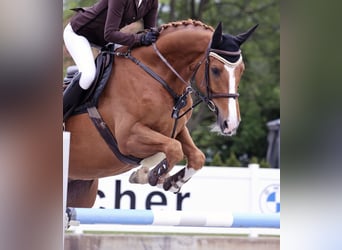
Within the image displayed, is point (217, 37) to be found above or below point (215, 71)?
above

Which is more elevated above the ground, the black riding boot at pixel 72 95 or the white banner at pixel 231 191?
the black riding boot at pixel 72 95

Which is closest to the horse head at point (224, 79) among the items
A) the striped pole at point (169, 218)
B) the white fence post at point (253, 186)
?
the striped pole at point (169, 218)

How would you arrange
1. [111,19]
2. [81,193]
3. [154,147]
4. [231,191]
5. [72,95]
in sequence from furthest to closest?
[231,191], [81,193], [72,95], [154,147], [111,19]

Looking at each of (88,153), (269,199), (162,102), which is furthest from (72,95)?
(269,199)

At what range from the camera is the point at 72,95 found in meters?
2.76

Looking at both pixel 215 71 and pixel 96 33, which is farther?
pixel 96 33

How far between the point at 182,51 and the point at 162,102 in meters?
0.22

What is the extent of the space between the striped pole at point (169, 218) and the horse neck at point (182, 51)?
65 centimetres

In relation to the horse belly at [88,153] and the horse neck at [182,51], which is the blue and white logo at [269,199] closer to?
the horse belly at [88,153]

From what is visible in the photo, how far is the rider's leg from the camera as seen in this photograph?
A: 2703 millimetres

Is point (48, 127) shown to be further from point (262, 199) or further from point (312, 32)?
point (262, 199)

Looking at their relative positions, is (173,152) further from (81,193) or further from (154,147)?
(81,193)

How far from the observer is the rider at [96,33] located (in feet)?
8.42

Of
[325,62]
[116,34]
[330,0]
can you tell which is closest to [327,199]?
[325,62]
